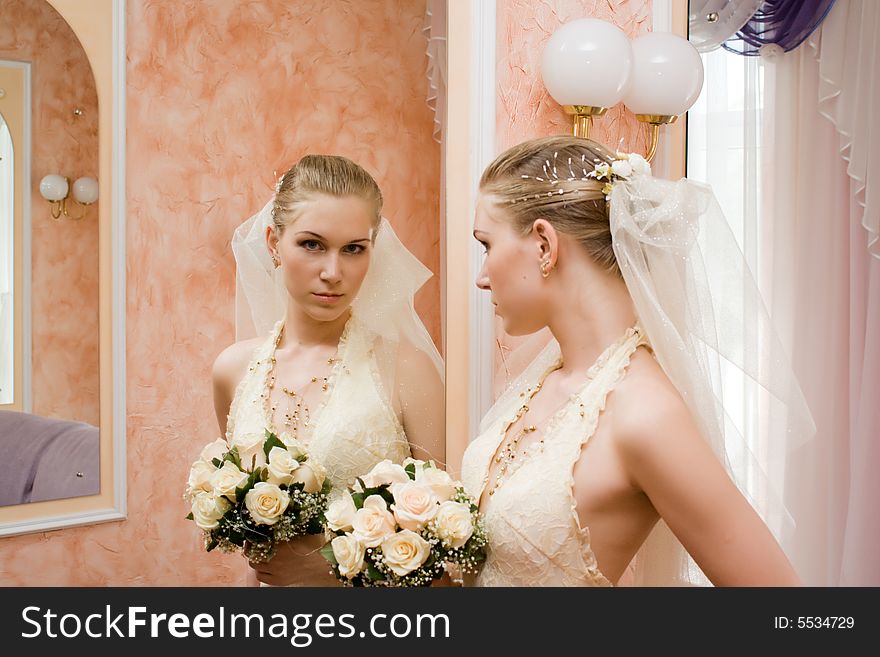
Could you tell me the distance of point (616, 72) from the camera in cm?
158

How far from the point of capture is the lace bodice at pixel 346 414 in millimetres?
1464

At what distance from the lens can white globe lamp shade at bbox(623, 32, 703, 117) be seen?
64.1 inches

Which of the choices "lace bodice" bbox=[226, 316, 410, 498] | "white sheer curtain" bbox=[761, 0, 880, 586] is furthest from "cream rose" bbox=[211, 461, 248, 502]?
"white sheer curtain" bbox=[761, 0, 880, 586]

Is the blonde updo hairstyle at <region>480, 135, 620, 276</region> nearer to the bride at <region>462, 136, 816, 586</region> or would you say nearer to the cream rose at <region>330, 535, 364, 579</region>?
the bride at <region>462, 136, 816, 586</region>

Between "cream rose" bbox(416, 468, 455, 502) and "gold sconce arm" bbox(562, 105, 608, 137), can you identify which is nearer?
"cream rose" bbox(416, 468, 455, 502)

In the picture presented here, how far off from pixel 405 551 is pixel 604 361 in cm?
39

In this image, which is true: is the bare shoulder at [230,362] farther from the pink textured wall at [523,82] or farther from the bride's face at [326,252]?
the pink textured wall at [523,82]

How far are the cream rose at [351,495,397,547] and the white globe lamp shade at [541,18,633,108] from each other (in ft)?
2.72

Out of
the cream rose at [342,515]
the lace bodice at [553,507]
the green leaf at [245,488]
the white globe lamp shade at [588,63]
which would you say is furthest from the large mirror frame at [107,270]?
the white globe lamp shade at [588,63]

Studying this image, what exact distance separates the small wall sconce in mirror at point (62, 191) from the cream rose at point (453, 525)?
0.75 m

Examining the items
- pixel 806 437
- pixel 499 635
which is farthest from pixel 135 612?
pixel 806 437

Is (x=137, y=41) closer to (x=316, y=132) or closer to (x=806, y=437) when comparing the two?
(x=316, y=132)

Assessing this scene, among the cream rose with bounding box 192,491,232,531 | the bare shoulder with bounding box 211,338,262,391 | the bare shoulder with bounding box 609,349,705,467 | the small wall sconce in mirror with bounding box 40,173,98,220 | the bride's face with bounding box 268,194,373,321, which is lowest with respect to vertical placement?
the cream rose with bounding box 192,491,232,531

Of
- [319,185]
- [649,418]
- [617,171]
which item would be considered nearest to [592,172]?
[617,171]
